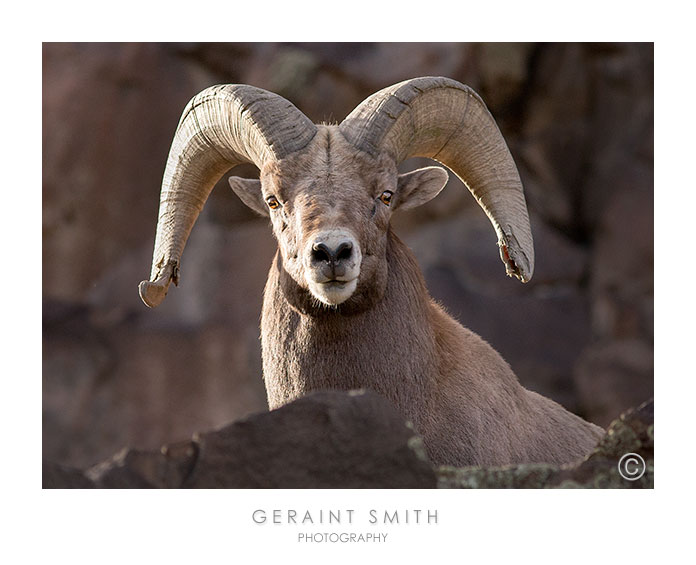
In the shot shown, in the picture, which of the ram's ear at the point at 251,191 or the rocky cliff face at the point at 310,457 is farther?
the ram's ear at the point at 251,191

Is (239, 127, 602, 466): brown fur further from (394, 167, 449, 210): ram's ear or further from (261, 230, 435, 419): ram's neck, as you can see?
(394, 167, 449, 210): ram's ear

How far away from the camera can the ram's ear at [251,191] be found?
7051mm

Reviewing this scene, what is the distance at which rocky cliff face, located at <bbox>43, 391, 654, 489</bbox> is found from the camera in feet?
17.0

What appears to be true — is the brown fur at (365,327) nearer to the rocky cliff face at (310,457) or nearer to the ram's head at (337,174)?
the ram's head at (337,174)

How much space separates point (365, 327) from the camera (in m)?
6.39

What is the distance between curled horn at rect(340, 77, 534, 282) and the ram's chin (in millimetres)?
1087

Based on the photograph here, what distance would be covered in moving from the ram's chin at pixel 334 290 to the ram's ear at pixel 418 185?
3.93 feet

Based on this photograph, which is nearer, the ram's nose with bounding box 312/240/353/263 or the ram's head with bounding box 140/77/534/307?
the ram's nose with bounding box 312/240/353/263

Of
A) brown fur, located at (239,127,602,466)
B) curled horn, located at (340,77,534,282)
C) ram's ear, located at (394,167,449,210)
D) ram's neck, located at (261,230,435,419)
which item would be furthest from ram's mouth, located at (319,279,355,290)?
ram's ear, located at (394,167,449,210)

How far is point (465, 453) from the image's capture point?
6.32 m

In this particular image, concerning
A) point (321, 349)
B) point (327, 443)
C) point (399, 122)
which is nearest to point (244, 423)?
point (327, 443)

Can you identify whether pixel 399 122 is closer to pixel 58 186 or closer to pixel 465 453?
pixel 465 453

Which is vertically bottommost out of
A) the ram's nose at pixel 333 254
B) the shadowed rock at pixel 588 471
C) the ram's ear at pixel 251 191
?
the shadowed rock at pixel 588 471

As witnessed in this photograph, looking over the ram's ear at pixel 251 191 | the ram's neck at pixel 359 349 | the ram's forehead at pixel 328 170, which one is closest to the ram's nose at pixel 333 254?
the ram's forehead at pixel 328 170
